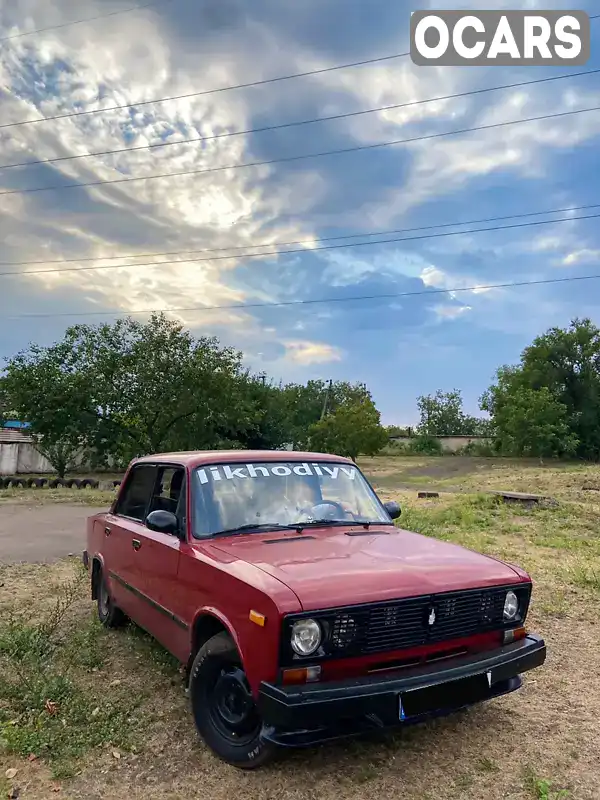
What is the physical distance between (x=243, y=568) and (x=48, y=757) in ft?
5.03

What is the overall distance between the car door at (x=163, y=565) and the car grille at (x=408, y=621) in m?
1.21

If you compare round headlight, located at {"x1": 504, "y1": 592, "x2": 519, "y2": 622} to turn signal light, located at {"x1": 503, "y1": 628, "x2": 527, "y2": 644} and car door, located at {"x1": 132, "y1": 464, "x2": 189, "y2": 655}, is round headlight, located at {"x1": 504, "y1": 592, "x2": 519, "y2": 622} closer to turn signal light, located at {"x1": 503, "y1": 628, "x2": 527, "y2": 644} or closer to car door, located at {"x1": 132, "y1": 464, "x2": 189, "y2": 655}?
turn signal light, located at {"x1": 503, "y1": 628, "x2": 527, "y2": 644}

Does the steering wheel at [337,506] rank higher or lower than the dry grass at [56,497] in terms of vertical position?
higher

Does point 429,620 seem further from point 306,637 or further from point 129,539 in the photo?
point 129,539

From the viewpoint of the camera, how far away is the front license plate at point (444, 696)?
2869 mm

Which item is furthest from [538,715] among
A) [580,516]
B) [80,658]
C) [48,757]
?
[580,516]

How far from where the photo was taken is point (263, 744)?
2975mm

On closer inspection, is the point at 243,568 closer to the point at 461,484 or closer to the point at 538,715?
the point at 538,715

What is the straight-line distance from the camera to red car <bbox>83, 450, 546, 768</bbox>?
2.83 m

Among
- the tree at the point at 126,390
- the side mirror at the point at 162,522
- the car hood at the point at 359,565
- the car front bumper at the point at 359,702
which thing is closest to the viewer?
the car front bumper at the point at 359,702

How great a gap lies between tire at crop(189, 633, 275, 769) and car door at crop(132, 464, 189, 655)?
1.26ft

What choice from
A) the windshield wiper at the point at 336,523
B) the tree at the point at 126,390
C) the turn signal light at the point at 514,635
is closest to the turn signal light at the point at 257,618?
the windshield wiper at the point at 336,523

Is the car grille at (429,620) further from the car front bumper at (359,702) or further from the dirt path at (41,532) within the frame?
the dirt path at (41,532)

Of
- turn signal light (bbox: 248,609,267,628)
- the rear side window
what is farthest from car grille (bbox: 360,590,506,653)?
the rear side window
